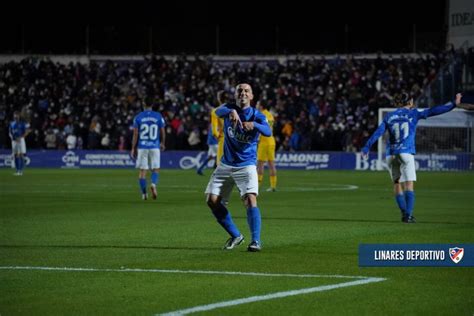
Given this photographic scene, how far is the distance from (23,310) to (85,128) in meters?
41.3

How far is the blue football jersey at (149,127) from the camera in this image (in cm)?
2362

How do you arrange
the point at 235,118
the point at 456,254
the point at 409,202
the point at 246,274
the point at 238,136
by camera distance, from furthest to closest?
the point at 409,202 → the point at 238,136 → the point at 235,118 → the point at 456,254 → the point at 246,274

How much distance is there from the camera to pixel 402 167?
17.8 m

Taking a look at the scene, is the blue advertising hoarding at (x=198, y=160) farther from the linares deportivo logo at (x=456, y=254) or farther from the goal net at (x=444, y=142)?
the linares deportivo logo at (x=456, y=254)

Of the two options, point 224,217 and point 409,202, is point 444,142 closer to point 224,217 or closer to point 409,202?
point 409,202

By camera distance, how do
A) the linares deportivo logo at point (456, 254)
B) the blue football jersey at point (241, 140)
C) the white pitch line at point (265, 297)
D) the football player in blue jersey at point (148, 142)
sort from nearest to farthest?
the white pitch line at point (265, 297) → the linares deportivo logo at point (456, 254) → the blue football jersey at point (241, 140) → the football player in blue jersey at point (148, 142)

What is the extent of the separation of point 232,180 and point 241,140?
0.56m

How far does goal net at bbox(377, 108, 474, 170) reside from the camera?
131 ft

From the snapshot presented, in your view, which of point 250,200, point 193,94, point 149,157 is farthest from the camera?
point 193,94

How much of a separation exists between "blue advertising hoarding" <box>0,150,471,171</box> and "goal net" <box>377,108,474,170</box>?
38mm

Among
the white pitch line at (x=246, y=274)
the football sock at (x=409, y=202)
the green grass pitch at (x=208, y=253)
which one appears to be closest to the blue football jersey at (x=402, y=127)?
the football sock at (x=409, y=202)

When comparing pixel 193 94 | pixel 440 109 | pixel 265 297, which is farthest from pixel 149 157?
pixel 193 94

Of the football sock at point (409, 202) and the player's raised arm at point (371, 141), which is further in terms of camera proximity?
the football sock at point (409, 202)

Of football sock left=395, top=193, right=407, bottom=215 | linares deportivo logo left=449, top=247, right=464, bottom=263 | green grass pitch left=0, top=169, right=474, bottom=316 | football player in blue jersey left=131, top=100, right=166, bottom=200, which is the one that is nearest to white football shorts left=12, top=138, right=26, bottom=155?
green grass pitch left=0, top=169, right=474, bottom=316
